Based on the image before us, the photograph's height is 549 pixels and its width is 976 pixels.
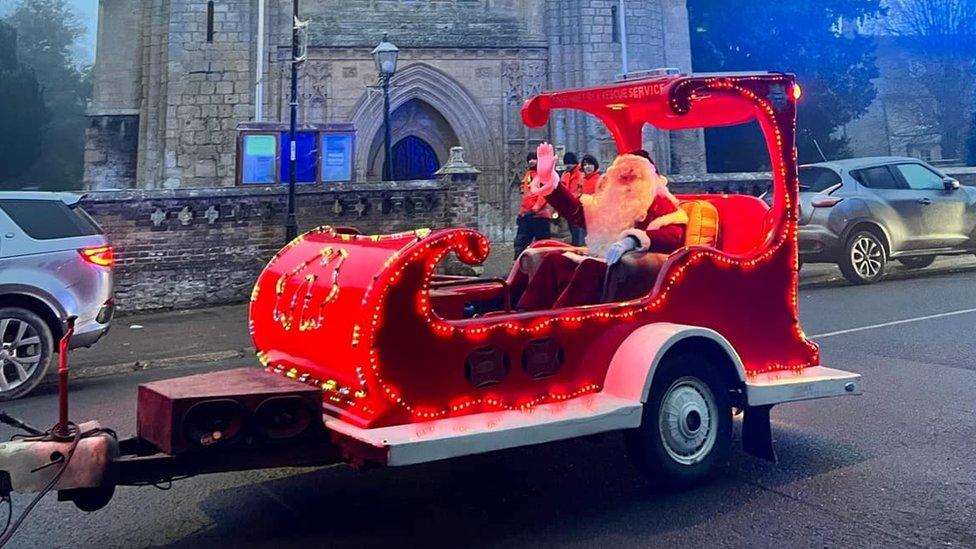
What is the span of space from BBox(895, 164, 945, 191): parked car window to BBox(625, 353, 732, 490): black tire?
9859mm

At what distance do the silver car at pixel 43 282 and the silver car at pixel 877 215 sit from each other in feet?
31.5

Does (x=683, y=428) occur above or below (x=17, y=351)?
below

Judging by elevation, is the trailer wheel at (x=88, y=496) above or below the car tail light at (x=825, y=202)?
below

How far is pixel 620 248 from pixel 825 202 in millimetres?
8527

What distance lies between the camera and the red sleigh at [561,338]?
3.38 metres

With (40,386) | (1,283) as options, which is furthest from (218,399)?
(40,386)

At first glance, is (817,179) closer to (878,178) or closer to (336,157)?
(878,178)

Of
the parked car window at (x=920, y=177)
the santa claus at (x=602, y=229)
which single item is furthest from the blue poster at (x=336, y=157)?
the santa claus at (x=602, y=229)

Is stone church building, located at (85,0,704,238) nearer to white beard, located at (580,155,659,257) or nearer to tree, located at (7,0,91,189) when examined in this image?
white beard, located at (580,155,659,257)

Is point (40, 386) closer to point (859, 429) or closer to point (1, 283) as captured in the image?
point (1, 283)

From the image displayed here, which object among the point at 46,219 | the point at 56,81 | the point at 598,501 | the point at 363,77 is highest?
the point at 56,81

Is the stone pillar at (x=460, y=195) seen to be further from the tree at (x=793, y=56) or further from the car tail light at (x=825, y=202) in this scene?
the tree at (x=793, y=56)

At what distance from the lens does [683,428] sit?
409 cm

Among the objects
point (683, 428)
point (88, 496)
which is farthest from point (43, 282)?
point (683, 428)
